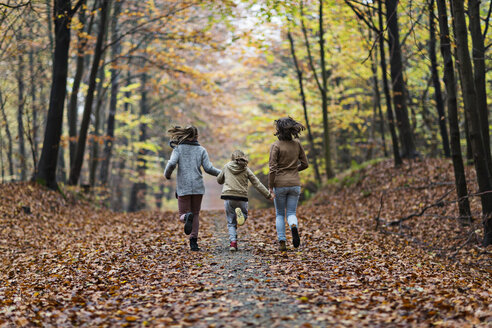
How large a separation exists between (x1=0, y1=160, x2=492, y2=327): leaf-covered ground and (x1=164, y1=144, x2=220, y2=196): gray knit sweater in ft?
3.89

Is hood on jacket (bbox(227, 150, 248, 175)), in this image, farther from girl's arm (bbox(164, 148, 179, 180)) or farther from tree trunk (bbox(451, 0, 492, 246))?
tree trunk (bbox(451, 0, 492, 246))

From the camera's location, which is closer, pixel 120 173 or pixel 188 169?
pixel 188 169

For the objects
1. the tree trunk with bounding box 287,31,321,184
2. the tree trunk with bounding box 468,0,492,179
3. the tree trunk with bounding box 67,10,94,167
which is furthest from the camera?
the tree trunk with bounding box 287,31,321,184

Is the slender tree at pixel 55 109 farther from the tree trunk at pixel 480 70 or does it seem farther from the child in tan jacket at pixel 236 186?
the tree trunk at pixel 480 70

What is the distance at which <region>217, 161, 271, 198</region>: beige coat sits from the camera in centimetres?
789

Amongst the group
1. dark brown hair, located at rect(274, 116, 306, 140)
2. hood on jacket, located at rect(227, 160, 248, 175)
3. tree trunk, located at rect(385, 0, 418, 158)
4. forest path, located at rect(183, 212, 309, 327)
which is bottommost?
forest path, located at rect(183, 212, 309, 327)

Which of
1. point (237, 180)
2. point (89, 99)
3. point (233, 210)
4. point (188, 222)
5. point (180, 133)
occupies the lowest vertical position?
point (188, 222)

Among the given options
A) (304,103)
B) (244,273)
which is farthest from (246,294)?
(304,103)

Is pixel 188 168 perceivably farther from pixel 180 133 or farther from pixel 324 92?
pixel 324 92

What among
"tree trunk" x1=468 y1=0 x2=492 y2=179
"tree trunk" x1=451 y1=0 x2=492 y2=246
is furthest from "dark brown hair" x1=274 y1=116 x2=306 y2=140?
"tree trunk" x1=468 y1=0 x2=492 y2=179

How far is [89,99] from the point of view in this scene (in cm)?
1686

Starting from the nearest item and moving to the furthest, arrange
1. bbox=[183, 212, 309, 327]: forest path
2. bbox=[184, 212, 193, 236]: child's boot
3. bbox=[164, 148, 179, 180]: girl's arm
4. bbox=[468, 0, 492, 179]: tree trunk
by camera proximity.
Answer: bbox=[183, 212, 309, 327]: forest path
bbox=[184, 212, 193, 236]: child's boot
bbox=[164, 148, 179, 180]: girl's arm
bbox=[468, 0, 492, 179]: tree trunk

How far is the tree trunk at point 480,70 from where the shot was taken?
876 cm

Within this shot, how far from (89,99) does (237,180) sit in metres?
11.0
